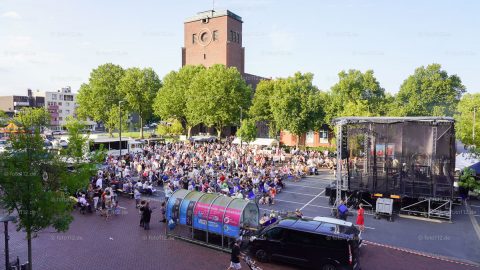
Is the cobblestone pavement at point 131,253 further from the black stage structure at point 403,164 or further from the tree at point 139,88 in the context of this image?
the tree at point 139,88

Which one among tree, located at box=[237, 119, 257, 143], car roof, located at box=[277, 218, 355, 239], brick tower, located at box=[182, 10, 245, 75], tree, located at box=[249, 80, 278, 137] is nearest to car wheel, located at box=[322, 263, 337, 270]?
car roof, located at box=[277, 218, 355, 239]

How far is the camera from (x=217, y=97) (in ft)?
178

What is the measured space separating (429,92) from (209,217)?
51.7m

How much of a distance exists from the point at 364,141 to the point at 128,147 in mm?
29437

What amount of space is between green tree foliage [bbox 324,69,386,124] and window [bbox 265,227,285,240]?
123ft

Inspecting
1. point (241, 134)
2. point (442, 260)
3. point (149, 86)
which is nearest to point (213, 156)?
point (241, 134)

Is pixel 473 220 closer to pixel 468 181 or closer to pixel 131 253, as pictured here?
pixel 468 181

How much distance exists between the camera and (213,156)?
3594cm

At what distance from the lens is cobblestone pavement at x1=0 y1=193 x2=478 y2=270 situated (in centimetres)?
1261

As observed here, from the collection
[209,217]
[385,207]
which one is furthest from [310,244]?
[385,207]

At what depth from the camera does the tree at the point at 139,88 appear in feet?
206

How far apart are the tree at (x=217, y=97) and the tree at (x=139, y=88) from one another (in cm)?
1179

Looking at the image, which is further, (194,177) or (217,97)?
(217,97)

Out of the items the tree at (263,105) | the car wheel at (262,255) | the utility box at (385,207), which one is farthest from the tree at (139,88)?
the car wheel at (262,255)
